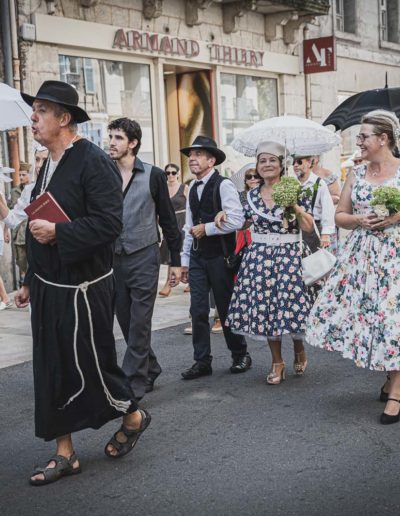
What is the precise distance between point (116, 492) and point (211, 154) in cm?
334

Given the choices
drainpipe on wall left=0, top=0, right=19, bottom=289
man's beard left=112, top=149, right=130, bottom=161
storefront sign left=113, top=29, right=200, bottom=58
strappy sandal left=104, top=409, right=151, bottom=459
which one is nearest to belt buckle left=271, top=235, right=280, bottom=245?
man's beard left=112, top=149, right=130, bottom=161

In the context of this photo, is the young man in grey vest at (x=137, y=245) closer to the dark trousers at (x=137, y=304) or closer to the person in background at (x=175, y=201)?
the dark trousers at (x=137, y=304)

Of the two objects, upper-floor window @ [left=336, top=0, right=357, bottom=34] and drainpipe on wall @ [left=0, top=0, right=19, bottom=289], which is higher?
upper-floor window @ [left=336, top=0, right=357, bottom=34]

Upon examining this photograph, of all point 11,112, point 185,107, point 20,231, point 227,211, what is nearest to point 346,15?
point 185,107

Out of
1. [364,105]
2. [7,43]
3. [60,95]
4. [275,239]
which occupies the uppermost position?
[7,43]

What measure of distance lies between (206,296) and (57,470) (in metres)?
2.68

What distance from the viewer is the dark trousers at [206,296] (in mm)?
6805

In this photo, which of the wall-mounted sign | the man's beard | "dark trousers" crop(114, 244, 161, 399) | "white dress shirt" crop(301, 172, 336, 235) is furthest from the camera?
the wall-mounted sign

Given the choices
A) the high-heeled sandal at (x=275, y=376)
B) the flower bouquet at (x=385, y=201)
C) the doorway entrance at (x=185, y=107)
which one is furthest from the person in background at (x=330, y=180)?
the doorway entrance at (x=185, y=107)

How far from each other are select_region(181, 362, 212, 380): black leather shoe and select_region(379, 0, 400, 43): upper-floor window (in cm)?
1870

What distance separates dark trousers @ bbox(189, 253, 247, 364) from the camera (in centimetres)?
680

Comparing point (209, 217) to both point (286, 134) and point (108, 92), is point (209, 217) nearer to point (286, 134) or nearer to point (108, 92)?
point (286, 134)

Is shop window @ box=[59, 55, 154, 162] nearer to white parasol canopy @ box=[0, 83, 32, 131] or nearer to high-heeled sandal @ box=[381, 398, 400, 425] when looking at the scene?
white parasol canopy @ box=[0, 83, 32, 131]

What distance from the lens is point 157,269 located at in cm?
607
